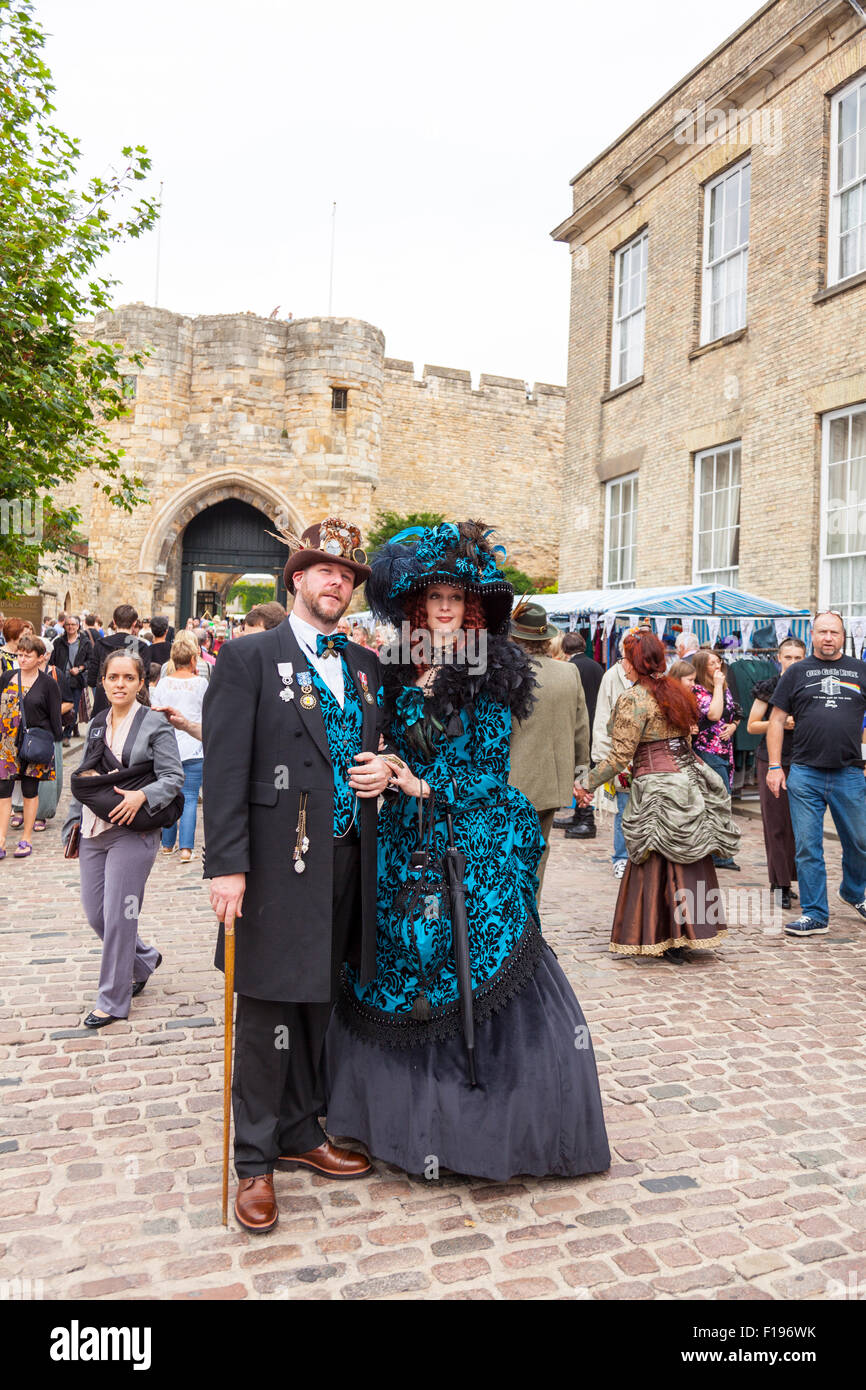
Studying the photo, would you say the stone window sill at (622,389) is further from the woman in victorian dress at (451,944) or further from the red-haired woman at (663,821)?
the woman in victorian dress at (451,944)

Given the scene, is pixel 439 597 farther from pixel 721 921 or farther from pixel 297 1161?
pixel 721 921

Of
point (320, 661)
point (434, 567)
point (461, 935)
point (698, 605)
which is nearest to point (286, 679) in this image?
point (320, 661)

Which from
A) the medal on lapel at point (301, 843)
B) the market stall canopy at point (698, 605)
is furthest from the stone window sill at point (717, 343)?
the medal on lapel at point (301, 843)

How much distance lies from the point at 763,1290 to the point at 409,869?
1.50m

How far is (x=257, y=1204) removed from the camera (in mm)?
2875

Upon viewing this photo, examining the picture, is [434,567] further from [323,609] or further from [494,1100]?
[494,1100]

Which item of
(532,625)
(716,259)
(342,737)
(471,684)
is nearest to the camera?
(342,737)

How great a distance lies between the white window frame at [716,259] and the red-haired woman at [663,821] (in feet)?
30.7

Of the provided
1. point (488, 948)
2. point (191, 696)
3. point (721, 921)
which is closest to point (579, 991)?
point (721, 921)

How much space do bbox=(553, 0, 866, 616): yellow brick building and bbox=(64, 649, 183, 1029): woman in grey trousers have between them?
9081 mm

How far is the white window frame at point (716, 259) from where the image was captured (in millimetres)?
13312

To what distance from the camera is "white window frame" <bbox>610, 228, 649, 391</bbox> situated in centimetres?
1559

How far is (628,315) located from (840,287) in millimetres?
5058
